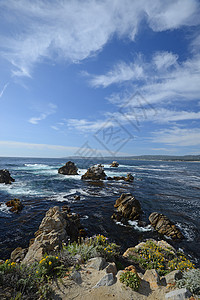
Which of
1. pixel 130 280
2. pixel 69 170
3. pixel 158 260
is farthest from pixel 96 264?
pixel 69 170

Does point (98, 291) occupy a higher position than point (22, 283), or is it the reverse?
point (22, 283)

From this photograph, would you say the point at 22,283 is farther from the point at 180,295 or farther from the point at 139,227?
the point at 139,227

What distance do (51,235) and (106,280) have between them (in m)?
5.03

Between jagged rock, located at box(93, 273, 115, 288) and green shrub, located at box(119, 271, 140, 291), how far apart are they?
0.30 meters

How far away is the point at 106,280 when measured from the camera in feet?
14.4

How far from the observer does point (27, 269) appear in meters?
4.53

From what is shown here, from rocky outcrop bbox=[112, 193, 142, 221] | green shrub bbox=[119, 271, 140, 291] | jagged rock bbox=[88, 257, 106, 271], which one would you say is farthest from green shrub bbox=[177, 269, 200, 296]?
rocky outcrop bbox=[112, 193, 142, 221]

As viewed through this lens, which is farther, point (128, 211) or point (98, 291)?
point (128, 211)

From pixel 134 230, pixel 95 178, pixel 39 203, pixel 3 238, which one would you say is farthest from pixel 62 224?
pixel 95 178

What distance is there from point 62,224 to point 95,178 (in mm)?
26894

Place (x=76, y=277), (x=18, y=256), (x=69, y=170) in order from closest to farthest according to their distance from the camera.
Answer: (x=76, y=277) < (x=18, y=256) < (x=69, y=170)

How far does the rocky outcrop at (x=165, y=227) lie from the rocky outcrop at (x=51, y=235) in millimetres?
7023

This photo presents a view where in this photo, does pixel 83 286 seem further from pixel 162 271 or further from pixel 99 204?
pixel 99 204

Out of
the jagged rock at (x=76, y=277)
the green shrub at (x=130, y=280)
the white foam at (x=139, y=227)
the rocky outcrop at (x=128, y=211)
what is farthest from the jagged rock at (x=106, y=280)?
the rocky outcrop at (x=128, y=211)
